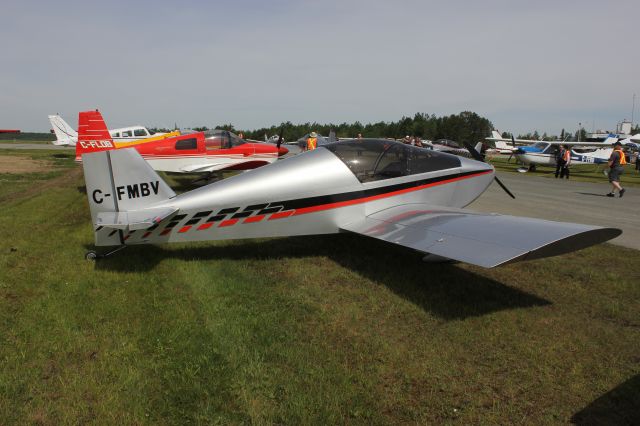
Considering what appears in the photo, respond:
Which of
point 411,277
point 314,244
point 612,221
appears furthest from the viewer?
point 612,221

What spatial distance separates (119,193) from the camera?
491cm

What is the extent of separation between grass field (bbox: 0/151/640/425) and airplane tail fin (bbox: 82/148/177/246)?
2.02ft

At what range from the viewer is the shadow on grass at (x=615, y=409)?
8.43ft

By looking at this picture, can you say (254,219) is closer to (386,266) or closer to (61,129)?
(386,266)

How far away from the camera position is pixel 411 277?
5.08 m

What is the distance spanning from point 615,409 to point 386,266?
3.09m

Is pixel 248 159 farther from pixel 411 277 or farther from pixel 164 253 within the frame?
pixel 411 277

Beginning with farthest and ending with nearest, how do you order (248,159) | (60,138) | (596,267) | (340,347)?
(60,138) → (248,159) → (596,267) → (340,347)

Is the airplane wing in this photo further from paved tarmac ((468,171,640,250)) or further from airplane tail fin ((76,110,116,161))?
airplane tail fin ((76,110,116,161))

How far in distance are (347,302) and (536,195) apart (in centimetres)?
1137

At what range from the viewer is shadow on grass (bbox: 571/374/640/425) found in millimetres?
2568

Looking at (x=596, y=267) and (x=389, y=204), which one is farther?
(x=389, y=204)

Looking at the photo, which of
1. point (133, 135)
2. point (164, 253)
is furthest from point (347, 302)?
point (133, 135)

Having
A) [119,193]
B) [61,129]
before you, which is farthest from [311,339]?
[61,129]
